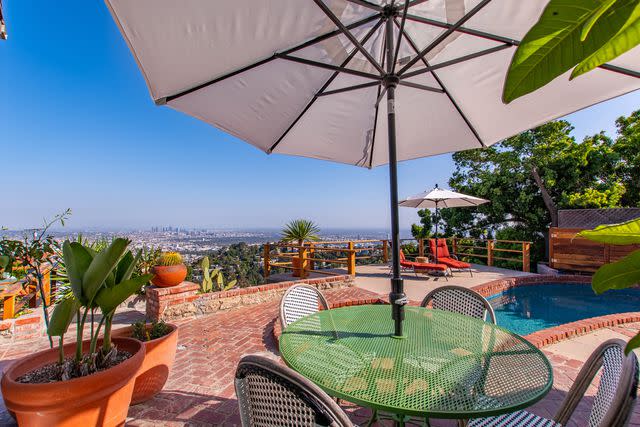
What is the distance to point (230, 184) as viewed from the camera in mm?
25984

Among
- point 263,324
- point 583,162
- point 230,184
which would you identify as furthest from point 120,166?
point 583,162

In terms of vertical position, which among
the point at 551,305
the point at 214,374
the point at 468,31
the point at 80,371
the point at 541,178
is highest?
the point at 541,178

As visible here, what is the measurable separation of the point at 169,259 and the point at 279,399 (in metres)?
3.52

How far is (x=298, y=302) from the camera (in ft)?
7.54

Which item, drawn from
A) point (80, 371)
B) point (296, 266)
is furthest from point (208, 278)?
point (80, 371)

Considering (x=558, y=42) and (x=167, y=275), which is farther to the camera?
(x=167, y=275)

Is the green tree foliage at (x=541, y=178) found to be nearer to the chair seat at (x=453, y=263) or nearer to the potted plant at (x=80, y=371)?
the chair seat at (x=453, y=263)

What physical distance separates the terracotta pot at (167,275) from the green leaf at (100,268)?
2318 millimetres

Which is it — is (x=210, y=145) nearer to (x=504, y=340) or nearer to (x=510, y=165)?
(x=510, y=165)

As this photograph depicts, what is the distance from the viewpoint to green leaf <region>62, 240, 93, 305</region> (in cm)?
148

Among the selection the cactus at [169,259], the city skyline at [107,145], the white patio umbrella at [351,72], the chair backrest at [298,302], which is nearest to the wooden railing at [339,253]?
the city skyline at [107,145]

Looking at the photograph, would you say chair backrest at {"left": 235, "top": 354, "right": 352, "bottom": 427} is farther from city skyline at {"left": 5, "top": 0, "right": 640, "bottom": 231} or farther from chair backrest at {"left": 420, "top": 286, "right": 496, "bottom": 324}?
chair backrest at {"left": 420, "top": 286, "right": 496, "bottom": 324}

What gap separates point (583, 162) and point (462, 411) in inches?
472

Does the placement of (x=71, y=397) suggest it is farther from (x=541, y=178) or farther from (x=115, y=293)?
(x=541, y=178)
